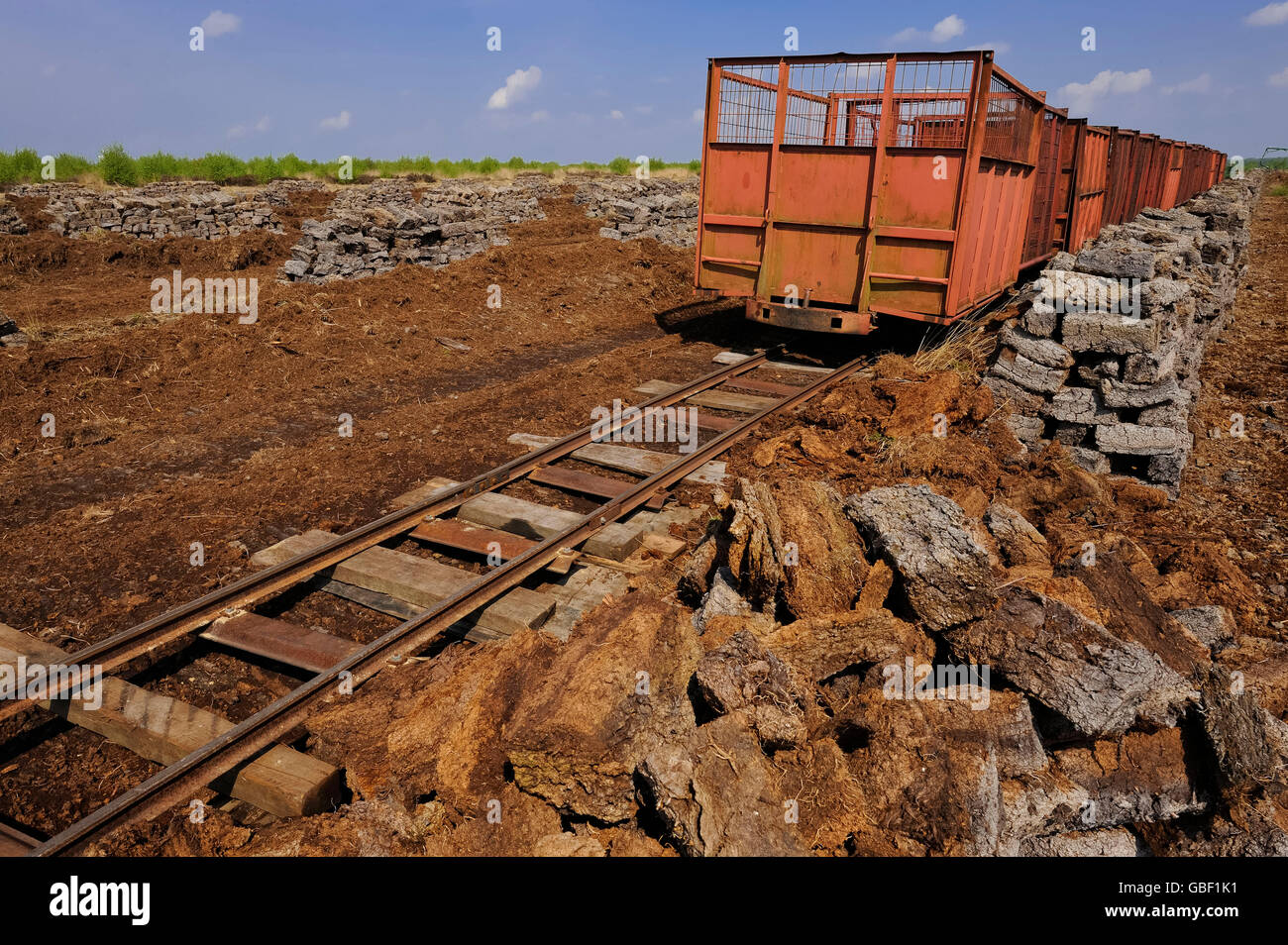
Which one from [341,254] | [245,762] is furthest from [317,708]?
[341,254]

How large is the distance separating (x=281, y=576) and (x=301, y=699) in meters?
1.44

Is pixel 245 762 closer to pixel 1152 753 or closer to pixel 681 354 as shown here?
pixel 1152 753

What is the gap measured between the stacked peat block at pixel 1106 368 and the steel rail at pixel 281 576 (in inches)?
172

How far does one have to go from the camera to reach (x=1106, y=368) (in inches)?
307

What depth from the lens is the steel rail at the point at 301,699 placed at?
3.22m

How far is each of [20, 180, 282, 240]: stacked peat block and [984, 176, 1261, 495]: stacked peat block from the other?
18881mm

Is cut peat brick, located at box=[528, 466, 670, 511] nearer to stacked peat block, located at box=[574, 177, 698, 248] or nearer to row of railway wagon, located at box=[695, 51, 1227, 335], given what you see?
row of railway wagon, located at box=[695, 51, 1227, 335]

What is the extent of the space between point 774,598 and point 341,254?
12292 millimetres

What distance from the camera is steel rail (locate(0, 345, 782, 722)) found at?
4.26 meters

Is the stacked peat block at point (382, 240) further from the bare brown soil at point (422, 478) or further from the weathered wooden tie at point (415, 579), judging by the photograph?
the weathered wooden tie at point (415, 579)

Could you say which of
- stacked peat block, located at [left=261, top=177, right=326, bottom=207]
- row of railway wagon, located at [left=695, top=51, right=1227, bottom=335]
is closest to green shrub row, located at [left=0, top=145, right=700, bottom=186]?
stacked peat block, located at [left=261, top=177, right=326, bottom=207]

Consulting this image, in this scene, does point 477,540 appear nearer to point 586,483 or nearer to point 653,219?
point 586,483

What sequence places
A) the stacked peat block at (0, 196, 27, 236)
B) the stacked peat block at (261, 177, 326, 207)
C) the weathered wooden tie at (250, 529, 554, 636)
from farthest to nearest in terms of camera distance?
the stacked peat block at (261, 177, 326, 207)
the stacked peat block at (0, 196, 27, 236)
the weathered wooden tie at (250, 529, 554, 636)

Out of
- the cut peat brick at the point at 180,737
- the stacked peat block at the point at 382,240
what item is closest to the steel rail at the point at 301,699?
the cut peat brick at the point at 180,737
